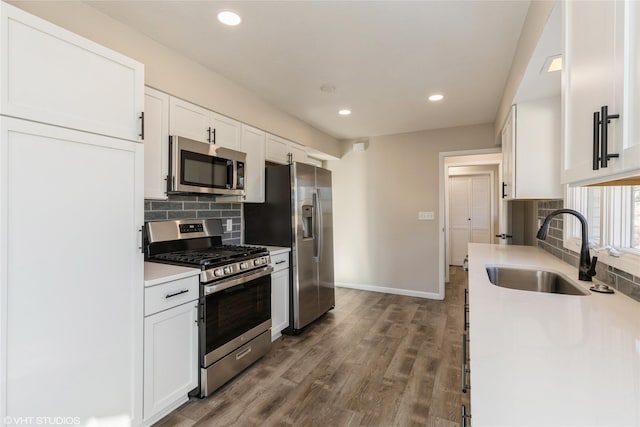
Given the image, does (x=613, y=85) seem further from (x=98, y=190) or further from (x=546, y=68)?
(x=98, y=190)

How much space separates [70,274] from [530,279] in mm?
2672

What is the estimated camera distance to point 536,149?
2.36 m

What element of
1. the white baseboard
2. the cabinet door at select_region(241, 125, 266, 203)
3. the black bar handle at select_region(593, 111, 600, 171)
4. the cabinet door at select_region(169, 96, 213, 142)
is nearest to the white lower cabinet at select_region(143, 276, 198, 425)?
the cabinet door at select_region(169, 96, 213, 142)

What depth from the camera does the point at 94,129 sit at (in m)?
1.53

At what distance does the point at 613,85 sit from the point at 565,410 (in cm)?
79

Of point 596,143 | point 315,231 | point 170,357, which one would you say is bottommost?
point 170,357

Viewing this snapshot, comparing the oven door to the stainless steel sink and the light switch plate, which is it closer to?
the stainless steel sink

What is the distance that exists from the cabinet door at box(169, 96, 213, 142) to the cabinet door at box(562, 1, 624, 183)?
2307 mm

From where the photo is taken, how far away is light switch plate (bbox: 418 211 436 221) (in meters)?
4.42

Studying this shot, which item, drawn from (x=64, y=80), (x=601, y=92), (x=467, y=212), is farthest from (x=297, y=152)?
(x=467, y=212)

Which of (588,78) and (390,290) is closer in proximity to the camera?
(588,78)

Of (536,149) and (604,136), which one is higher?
(536,149)

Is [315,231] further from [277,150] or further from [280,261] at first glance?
[277,150]

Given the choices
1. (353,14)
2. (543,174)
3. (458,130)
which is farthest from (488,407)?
(458,130)
